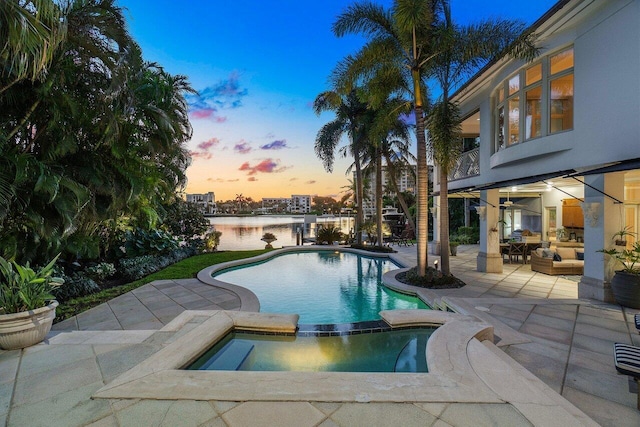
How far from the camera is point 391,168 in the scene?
1828cm

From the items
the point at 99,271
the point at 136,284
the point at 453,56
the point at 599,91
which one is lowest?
the point at 136,284

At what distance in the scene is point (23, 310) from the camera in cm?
431

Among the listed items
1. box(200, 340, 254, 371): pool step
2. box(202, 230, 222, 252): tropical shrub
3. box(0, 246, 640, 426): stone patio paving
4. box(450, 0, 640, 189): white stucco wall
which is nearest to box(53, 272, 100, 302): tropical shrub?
box(0, 246, 640, 426): stone patio paving

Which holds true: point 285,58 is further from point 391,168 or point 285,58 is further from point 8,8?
point 8,8

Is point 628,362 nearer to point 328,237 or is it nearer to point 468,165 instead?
point 468,165

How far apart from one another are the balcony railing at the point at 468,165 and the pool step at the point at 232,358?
10.4 metres

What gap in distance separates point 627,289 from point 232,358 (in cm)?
804

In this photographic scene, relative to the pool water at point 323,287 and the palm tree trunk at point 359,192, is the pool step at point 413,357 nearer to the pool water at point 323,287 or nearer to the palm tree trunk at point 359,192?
the pool water at point 323,287

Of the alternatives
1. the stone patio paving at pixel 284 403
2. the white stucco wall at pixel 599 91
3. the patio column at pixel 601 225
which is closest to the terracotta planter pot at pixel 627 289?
the stone patio paving at pixel 284 403

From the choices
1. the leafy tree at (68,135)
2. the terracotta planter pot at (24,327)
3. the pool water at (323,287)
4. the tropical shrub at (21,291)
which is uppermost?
the leafy tree at (68,135)

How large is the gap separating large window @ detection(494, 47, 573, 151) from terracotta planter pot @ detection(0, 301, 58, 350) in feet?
38.1

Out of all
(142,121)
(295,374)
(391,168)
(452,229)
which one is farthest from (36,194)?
(452,229)

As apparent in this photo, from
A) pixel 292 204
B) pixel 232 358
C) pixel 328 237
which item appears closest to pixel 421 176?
pixel 232 358

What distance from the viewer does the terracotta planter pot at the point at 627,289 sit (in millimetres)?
6199
